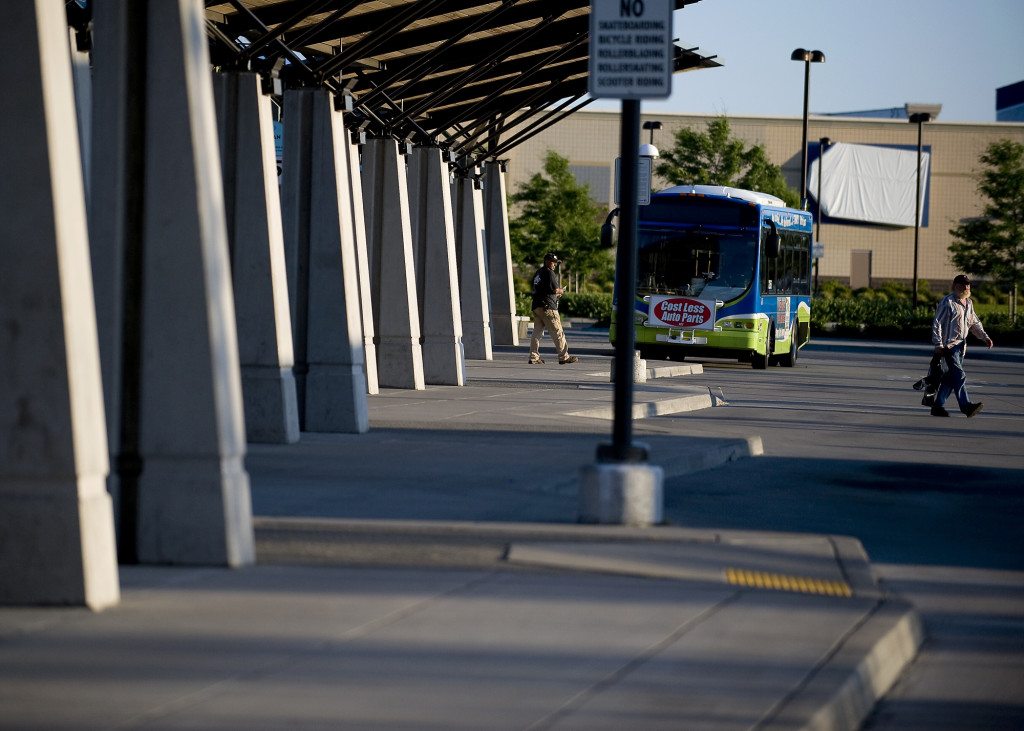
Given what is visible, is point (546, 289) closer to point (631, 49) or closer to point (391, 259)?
point (391, 259)

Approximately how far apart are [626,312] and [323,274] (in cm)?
671

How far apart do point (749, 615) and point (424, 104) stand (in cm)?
1545

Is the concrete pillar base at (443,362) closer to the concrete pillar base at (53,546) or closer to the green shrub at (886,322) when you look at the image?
the concrete pillar base at (53,546)

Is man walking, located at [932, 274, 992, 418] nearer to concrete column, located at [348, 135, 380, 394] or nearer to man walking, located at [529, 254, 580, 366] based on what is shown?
concrete column, located at [348, 135, 380, 394]

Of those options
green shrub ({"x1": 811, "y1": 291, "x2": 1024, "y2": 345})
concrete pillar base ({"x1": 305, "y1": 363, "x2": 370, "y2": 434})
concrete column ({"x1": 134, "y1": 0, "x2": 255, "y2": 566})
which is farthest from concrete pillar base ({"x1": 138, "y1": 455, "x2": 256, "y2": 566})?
green shrub ({"x1": 811, "y1": 291, "x2": 1024, "y2": 345})

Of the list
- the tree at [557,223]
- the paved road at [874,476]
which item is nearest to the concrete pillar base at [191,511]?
the paved road at [874,476]

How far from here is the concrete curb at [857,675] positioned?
5.52 m

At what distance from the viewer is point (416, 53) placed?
23594 millimetres

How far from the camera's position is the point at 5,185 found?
6992 millimetres

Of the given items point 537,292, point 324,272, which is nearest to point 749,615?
point 324,272

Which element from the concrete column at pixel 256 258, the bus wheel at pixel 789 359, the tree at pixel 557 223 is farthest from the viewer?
the tree at pixel 557 223

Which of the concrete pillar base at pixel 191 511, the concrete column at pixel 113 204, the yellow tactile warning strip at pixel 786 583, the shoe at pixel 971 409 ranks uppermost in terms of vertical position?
the concrete column at pixel 113 204

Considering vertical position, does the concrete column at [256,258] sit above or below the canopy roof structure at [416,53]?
below

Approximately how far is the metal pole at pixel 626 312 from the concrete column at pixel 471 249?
19278 millimetres
